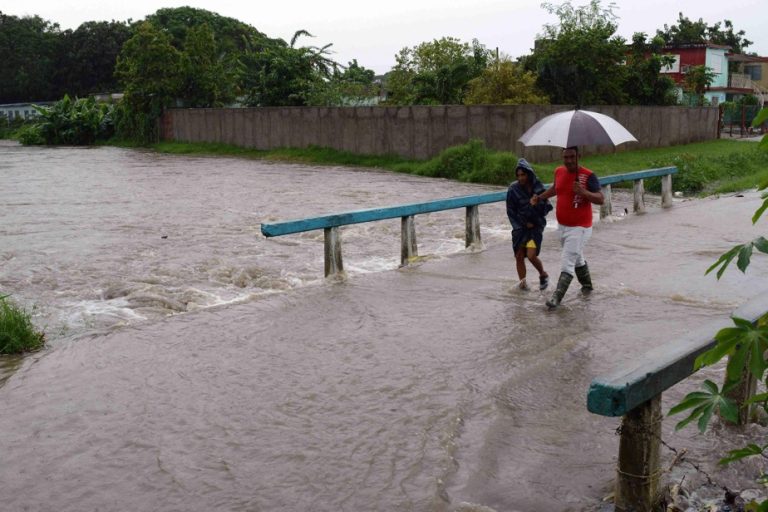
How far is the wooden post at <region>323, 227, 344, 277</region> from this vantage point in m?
9.42

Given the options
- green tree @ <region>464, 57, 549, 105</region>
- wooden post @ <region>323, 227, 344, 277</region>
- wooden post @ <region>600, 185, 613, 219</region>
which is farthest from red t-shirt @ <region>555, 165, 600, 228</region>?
green tree @ <region>464, 57, 549, 105</region>

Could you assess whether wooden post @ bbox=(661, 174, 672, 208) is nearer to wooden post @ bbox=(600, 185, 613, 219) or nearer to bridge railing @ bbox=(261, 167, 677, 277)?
wooden post @ bbox=(600, 185, 613, 219)

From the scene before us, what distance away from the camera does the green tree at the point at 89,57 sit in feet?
231

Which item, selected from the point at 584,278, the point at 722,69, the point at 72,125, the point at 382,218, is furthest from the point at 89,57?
the point at 584,278

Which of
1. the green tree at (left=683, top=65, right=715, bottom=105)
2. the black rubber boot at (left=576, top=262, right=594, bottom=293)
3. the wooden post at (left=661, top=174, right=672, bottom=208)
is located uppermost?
the green tree at (left=683, top=65, right=715, bottom=105)

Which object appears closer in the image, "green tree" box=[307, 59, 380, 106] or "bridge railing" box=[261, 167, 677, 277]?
"bridge railing" box=[261, 167, 677, 277]

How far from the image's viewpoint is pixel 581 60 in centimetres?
3253

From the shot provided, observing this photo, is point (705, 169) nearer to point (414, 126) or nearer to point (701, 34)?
point (414, 126)

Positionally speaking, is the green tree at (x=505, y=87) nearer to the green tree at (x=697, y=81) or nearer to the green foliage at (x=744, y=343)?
the green tree at (x=697, y=81)

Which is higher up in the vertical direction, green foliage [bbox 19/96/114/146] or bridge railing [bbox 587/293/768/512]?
green foliage [bbox 19/96/114/146]

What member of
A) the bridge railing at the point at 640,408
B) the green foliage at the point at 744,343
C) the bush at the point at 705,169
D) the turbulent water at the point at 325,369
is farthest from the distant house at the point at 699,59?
the green foliage at the point at 744,343

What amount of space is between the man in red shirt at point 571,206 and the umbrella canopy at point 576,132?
0.13 metres

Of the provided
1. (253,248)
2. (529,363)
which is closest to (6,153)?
(253,248)

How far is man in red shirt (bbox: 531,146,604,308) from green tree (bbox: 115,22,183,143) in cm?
3865
